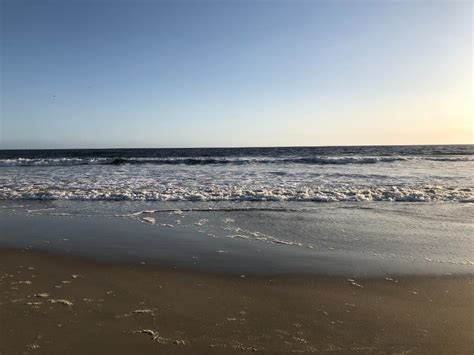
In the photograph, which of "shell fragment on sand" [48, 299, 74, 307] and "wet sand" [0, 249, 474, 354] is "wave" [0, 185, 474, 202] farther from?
"shell fragment on sand" [48, 299, 74, 307]

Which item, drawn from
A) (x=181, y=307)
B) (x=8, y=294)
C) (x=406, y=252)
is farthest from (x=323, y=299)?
(x=8, y=294)

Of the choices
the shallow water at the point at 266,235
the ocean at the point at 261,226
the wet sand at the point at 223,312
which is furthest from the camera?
the ocean at the point at 261,226

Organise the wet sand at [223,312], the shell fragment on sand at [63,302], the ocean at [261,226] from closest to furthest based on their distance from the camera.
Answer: the wet sand at [223,312] < the shell fragment on sand at [63,302] < the ocean at [261,226]

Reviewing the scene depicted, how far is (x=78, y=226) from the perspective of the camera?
7.17 meters

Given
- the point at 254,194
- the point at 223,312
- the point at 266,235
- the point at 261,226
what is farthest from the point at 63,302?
the point at 254,194

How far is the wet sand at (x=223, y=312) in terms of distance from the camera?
2.97 metres

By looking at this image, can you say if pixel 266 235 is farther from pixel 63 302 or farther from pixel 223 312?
pixel 63 302

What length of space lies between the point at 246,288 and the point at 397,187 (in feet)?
28.7

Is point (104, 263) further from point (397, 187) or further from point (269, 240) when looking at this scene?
point (397, 187)

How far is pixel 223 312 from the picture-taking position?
11.5ft

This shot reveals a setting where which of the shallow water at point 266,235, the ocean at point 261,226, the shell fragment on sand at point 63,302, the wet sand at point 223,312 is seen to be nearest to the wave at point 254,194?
the ocean at point 261,226

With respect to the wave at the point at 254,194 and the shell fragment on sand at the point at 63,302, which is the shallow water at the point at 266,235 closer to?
the wave at the point at 254,194

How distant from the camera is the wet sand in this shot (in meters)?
2.97

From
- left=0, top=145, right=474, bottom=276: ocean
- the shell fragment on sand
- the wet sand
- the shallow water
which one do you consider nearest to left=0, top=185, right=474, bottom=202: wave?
left=0, top=145, right=474, bottom=276: ocean
